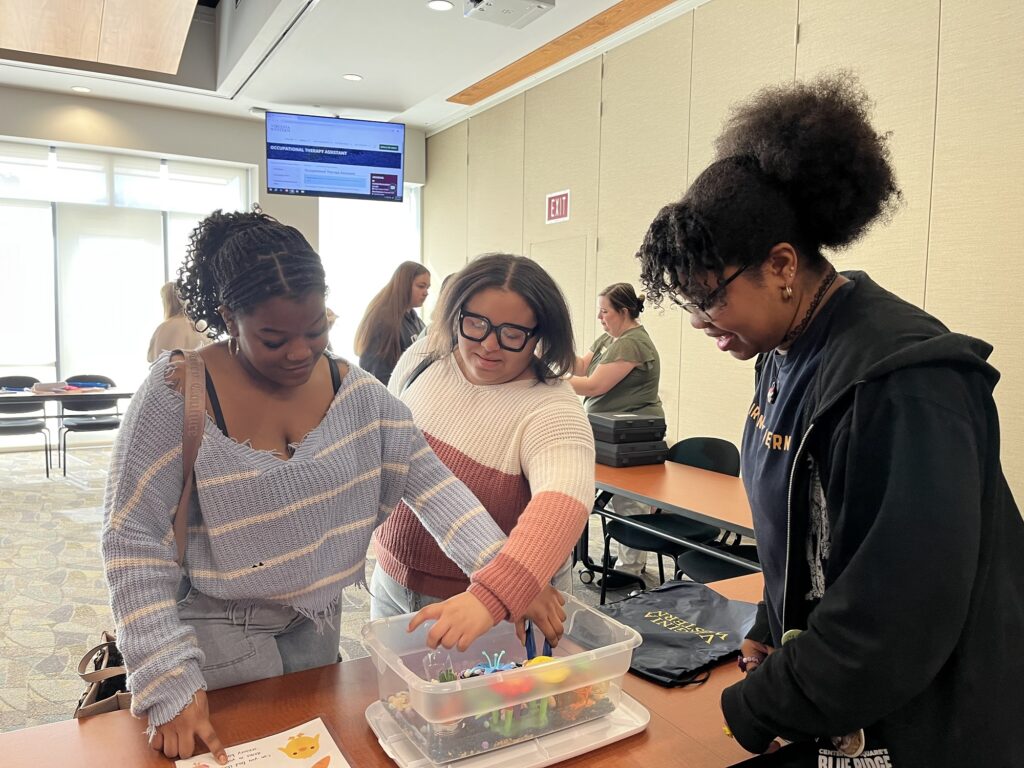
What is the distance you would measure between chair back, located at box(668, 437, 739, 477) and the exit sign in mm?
2713

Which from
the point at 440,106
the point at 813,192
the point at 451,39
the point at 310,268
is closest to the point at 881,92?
A: the point at 451,39

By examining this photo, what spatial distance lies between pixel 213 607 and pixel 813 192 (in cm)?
104

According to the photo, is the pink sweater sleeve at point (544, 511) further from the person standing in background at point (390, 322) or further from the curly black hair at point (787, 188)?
the person standing in background at point (390, 322)

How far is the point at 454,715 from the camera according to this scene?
38.1 inches

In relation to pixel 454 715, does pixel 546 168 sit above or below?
above

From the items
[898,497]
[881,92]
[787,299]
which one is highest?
[881,92]

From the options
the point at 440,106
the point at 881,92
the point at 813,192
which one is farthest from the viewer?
the point at 440,106

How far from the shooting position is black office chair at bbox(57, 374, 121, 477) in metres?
5.95

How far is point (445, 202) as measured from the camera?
738 cm

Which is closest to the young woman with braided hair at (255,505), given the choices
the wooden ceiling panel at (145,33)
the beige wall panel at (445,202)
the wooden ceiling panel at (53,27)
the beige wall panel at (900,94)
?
the beige wall panel at (900,94)

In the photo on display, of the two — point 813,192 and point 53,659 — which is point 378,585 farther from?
point 53,659

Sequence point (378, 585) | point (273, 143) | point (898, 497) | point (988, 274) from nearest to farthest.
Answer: point (898, 497) → point (378, 585) → point (988, 274) → point (273, 143)

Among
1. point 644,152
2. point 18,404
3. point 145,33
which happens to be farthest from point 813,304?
point 18,404

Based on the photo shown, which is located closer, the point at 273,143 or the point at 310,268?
the point at 310,268
